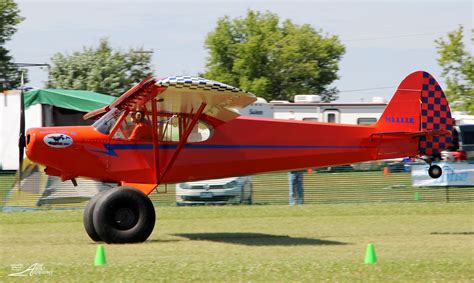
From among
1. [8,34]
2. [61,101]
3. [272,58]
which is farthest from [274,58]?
[61,101]

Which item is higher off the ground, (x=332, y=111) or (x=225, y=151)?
(x=332, y=111)

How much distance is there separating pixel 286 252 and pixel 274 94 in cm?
5290

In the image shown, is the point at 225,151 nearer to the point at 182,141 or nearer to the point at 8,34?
the point at 182,141

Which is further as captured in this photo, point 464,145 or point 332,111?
point 332,111

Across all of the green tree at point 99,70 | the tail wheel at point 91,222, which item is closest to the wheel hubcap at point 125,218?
the tail wheel at point 91,222

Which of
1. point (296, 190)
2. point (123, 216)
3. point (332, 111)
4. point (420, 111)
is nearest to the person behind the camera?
point (123, 216)

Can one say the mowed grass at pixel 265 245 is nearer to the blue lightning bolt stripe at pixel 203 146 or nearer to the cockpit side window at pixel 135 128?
the blue lightning bolt stripe at pixel 203 146

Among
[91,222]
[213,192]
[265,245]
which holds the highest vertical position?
[213,192]

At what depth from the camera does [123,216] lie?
1396 cm

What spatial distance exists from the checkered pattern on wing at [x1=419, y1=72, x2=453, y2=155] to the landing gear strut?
18.1ft

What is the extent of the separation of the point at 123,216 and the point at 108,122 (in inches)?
75.3

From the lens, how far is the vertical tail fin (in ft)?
53.6

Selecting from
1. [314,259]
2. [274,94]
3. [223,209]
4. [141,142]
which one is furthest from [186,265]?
[274,94]

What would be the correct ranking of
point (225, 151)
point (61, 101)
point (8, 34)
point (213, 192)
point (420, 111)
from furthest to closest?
point (8, 34)
point (61, 101)
point (213, 192)
point (420, 111)
point (225, 151)
